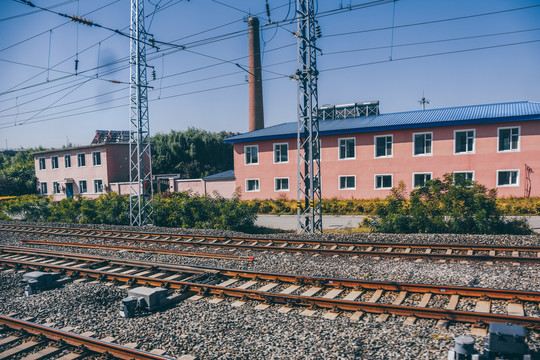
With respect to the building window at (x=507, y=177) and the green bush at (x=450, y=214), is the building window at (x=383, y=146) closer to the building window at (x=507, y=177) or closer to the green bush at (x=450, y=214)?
the building window at (x=507, y=177)

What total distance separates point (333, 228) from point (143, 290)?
12118mm

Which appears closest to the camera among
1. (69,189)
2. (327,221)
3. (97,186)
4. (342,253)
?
(342,253)

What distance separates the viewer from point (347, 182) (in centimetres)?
2792

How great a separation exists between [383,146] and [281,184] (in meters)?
8.27

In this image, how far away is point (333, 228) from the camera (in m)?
18.7

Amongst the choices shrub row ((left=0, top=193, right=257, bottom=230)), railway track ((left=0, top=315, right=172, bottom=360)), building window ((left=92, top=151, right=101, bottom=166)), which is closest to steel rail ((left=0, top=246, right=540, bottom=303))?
railway track ((left=0, top=315, right=172, bottom=360))

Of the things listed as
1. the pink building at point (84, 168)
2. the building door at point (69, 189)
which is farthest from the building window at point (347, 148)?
the building door at point (69, 189)

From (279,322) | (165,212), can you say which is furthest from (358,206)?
(279,322)

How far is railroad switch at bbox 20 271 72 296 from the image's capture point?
942 centimetres

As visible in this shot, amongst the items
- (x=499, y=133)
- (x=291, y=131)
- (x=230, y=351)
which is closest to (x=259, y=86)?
(x=291, y=131)

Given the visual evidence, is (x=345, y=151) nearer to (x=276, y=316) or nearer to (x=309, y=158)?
(x=309, y=158)

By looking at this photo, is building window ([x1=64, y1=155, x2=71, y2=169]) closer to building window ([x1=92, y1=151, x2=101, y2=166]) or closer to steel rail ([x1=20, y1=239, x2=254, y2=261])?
building window ([x1=92, y1=151, x2=101, y2=166])

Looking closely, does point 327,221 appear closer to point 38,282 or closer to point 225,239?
point 225,239

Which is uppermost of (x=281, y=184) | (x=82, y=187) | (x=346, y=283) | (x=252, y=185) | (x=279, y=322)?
(x=281, y=184)
